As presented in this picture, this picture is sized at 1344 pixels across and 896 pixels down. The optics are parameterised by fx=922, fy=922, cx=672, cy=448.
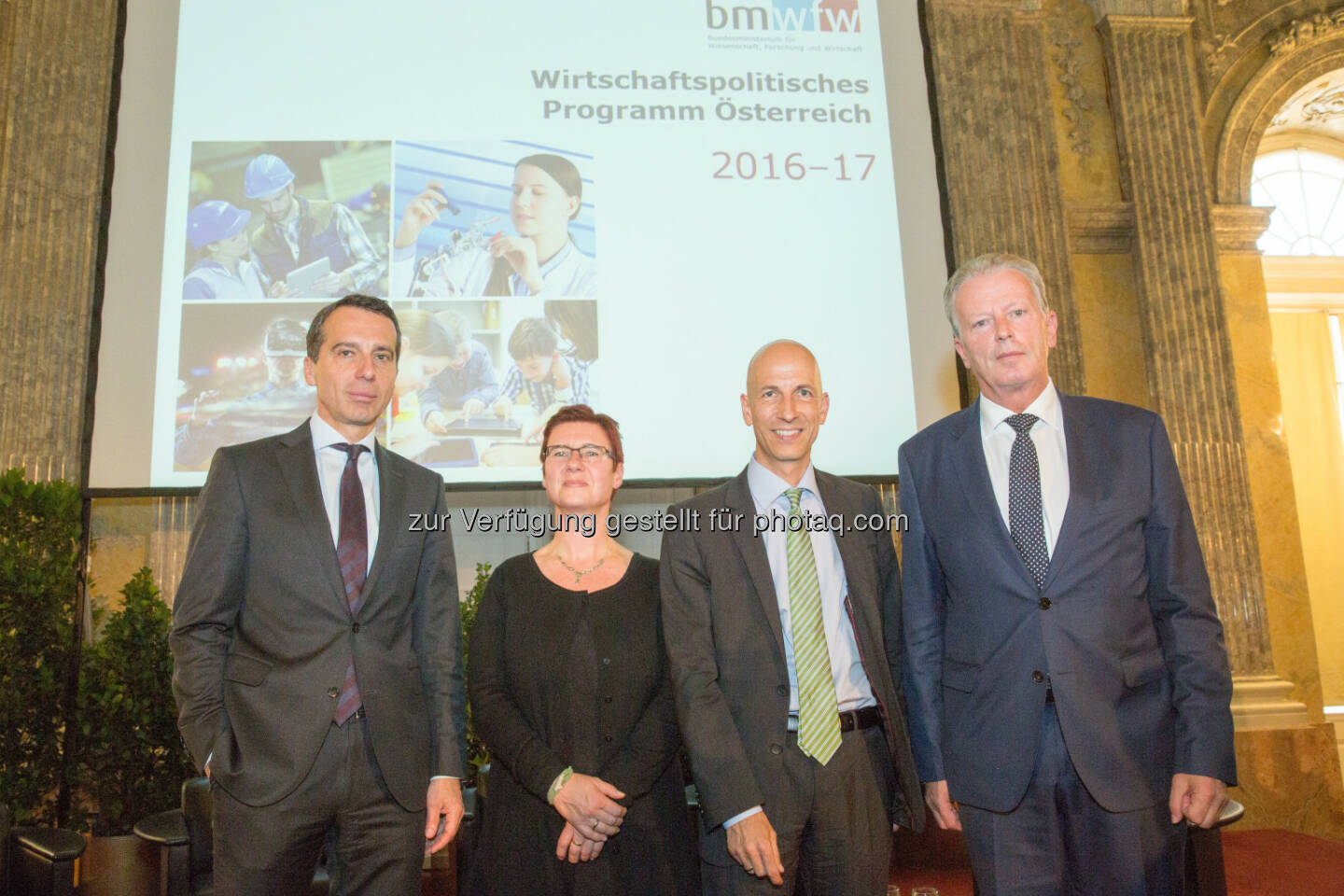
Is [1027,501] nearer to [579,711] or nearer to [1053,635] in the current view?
[1053,635]

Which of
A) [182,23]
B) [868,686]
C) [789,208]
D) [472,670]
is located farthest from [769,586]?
[182,23]

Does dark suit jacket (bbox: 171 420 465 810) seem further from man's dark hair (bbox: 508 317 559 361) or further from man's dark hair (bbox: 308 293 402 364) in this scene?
man's dark hair (bbox: 508 317 559 361)

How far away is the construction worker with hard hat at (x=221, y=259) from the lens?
12.1 ft

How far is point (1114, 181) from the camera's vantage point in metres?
5.23

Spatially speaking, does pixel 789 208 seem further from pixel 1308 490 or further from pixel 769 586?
pixel 1308 490

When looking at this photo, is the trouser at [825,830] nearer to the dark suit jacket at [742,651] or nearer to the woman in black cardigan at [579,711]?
the dark suit jacket at [742,651]

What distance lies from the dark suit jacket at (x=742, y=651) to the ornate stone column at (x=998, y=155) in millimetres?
2874

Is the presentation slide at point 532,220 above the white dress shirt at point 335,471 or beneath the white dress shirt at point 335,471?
above

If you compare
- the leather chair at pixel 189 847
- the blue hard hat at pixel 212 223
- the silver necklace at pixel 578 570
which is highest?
the blue hard hat at pixel 212 223

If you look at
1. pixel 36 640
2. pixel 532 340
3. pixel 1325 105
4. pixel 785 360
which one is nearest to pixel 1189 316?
pixel 1325 105

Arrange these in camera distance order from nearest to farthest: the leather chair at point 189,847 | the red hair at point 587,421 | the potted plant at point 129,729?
1. the red hair at point 587,421
2. the leather chair at point 189,847
3. the potted plant at point 129,729

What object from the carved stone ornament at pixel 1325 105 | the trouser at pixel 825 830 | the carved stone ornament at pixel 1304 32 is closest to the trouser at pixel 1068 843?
Answer: the trouser at pixel 825 830

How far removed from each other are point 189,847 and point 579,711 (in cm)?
124

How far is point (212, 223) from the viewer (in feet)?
12.3
